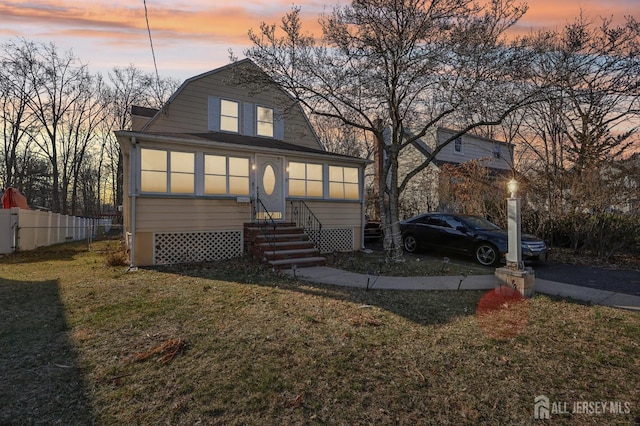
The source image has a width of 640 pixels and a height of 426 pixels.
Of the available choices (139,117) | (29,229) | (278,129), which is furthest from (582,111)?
(29,229)

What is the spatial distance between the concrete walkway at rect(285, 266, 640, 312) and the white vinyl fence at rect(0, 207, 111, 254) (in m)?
11.6

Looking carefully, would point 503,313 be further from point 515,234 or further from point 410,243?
point 410,243

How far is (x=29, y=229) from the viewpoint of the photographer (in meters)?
13.8

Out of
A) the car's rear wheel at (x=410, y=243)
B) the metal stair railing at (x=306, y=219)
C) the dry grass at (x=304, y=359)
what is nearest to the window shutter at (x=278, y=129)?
the metal stair railing at (x=306, y=219)

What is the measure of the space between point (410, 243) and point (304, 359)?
8.84 metres

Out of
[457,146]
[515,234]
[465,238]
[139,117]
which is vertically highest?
[457,146]

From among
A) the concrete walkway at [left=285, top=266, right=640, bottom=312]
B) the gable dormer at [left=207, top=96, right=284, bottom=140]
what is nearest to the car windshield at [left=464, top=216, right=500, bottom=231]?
the concrete walkway at [left=285, top=266, right=640, bottom=312]

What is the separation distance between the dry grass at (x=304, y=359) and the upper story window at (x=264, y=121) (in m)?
8.82

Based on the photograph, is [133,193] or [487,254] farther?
[487,254]

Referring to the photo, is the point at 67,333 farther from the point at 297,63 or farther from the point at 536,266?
the point at 536,266

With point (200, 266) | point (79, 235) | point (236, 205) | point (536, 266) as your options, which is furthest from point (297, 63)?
point (79, 235)

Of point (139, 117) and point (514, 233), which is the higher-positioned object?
point (139, 117)

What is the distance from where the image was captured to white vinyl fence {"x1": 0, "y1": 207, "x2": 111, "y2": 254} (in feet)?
41.0

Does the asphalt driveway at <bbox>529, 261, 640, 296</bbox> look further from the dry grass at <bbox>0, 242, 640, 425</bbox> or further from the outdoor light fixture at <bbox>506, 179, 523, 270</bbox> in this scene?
the outdoor light fixture at <bbox>506, 179, 523, 270</bbox>
